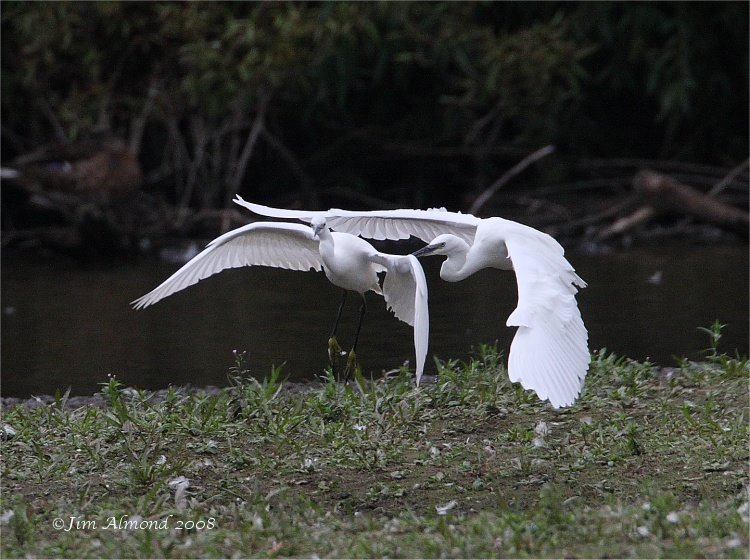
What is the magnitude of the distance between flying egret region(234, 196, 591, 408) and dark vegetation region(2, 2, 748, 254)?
25.2ft

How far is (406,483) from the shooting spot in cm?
453

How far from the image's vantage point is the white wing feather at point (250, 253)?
5965 millimetres

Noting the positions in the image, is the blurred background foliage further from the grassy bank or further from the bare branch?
the grassy bank

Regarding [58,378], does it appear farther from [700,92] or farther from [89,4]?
[700,92]

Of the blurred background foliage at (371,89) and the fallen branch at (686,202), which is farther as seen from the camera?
the blurred background foliage at (371,89)

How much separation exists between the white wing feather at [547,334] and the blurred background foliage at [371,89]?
372 inches

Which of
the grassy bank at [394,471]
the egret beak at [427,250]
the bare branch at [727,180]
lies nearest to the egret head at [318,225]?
the egret beak at [427,250]

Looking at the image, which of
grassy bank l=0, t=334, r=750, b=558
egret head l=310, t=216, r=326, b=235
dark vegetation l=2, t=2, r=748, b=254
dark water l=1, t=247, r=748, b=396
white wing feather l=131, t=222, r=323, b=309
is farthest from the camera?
dark vegetation l=2, t=2, r=748, b=254

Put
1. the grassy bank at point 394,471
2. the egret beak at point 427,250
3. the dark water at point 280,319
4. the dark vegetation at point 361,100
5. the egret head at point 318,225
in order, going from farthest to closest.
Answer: the dark vegetation at point 361,100, the dark water at point 280,319, the egret head at point 318,225, the egret beak at point 427,250, the grassy bank at point 394,471

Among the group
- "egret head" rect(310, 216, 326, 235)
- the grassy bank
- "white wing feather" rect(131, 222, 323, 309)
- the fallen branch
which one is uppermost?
"egret head" rect(310, 216, 326, 235)

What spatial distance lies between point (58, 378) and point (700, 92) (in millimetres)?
10183

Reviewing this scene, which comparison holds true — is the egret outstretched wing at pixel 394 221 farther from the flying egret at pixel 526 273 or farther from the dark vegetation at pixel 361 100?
the dark vegetation at pixel 361 100

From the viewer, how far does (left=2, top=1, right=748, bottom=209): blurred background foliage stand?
14.1 meters

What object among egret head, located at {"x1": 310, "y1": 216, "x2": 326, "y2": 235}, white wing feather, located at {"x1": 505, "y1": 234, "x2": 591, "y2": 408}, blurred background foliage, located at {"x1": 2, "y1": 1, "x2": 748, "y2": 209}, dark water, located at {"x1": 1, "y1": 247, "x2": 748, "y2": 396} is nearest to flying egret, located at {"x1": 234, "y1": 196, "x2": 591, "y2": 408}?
white wing feather, located at {"x1": 505, "y1": 234, "x2": 591, "y2": 408}
